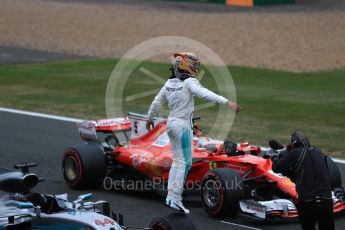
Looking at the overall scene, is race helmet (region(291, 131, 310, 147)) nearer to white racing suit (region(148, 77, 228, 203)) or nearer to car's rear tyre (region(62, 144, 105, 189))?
white racing suit (region(148, 77, 228, 203))

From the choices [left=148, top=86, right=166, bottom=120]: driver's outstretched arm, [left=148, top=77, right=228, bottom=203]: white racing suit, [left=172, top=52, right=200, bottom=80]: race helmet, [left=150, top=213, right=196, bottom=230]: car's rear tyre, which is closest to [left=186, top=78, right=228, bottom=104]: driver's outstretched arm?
[left=148, top=77, right=228, bottom=203]: white racing suit

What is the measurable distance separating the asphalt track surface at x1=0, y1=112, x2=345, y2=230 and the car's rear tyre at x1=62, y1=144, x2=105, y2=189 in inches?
6.1

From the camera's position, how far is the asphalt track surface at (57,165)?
12.1 metres

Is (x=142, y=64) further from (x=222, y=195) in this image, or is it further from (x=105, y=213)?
(x=105, y=213)

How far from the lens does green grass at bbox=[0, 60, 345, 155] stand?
19328 millimetres

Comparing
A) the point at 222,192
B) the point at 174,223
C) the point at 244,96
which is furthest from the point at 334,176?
the point at 244,96

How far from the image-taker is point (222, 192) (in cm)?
1184

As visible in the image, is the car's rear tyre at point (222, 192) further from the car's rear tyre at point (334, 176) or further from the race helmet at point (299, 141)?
the race helmet at point (299, 141)

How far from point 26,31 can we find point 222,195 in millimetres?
29208

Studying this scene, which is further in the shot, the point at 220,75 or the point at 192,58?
the point at 220,75

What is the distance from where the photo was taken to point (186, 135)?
11.9 metres

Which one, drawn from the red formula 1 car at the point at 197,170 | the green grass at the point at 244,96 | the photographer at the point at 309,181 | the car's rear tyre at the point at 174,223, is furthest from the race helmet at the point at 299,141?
the green grass at the point at 244,96

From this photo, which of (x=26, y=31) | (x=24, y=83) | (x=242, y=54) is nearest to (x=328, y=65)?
(x=242, y=54)

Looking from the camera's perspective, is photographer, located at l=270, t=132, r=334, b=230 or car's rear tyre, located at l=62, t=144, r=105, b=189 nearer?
photographer, located at l=270, t=132, r=334, b=230
